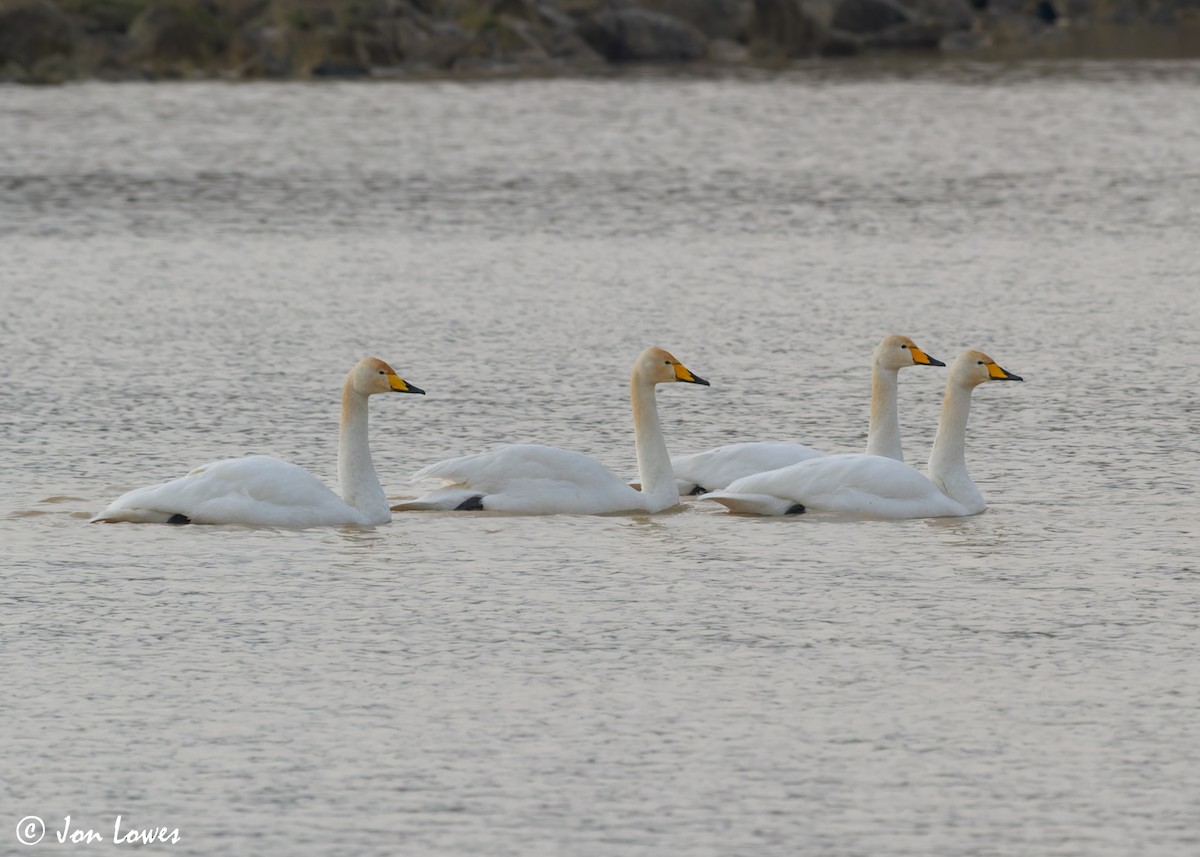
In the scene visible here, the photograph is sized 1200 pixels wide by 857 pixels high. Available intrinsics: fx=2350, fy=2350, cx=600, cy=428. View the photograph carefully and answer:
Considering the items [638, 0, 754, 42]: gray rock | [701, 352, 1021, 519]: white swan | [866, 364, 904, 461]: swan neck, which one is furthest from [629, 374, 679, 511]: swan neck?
[638, 0, 754, 42]: gray rock

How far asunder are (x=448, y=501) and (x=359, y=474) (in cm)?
48

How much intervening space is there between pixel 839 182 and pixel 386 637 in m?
20.7

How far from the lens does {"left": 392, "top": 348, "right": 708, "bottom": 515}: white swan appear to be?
11.3 meters

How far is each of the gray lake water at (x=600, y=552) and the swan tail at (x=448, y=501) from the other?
0.07 meters

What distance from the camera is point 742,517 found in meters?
11.5

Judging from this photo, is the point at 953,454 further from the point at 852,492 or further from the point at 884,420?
the point at 852,492

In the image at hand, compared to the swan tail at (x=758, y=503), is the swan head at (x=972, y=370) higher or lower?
higher

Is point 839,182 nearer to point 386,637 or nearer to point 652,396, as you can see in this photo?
point 652,396

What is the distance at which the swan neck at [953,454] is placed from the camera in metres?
11.5

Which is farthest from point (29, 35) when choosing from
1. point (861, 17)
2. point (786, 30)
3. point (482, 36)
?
point (861, 17)

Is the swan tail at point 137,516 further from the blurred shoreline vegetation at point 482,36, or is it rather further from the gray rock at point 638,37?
the gray rock at point 638,37

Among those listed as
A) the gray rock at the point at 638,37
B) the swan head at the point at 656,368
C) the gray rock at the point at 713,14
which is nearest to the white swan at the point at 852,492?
the swan head at the point at 656,368

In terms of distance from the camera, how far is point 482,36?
178 feet

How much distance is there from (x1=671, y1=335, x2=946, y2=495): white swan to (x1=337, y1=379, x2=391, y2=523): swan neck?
1.67m
